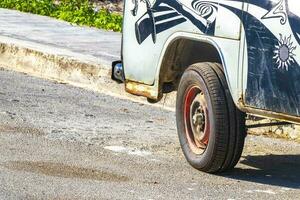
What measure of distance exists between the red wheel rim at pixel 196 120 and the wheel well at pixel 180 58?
29cm

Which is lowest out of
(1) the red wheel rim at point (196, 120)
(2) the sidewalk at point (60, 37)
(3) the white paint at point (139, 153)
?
(2) the sidewalk at point (60, 37)

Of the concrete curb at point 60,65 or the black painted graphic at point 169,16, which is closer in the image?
the black painted graphic at point 169,16

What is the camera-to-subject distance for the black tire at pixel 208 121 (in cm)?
709

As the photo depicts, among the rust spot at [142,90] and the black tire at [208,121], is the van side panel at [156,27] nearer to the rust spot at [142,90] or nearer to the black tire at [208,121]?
the rust spot at [142,90]

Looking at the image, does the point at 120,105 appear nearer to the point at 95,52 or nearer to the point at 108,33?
the point at 95,52

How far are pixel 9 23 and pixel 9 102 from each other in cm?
463

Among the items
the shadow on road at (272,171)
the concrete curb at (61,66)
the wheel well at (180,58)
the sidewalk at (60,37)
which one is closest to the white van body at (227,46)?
the wheel well at (180,58)

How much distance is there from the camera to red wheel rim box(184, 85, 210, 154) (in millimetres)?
7387

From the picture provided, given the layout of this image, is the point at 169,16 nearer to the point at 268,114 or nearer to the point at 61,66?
the point at 268,114

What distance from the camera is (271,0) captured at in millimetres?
6578

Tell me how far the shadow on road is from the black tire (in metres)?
0.20

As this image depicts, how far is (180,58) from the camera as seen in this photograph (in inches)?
306

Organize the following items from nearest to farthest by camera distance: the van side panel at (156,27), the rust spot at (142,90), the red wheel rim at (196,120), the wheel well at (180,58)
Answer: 1. the van side panel at (156,27)
2. the red wheel rim at (196,120)
3. the wheel well at (180,58)
4. the rust spot at (142,90)

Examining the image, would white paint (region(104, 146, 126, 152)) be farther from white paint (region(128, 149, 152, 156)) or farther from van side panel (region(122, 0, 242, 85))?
van side panel (region(122, 0, 242, 85))
